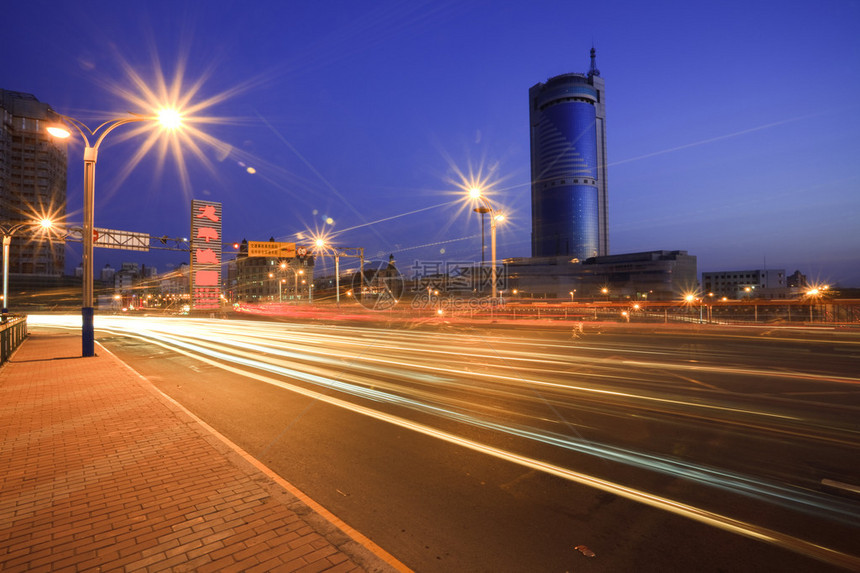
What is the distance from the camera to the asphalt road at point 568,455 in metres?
3.26

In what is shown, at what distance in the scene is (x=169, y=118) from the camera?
1309 centimetres

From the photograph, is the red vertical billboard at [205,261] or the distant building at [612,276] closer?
the red vertical billboard at [205,261]

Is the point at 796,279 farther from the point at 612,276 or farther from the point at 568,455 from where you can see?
the point at 568,455

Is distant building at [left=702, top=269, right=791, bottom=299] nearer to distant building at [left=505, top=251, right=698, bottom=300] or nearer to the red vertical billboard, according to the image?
distant building at [left=505, top=251, right=698, bottom=300]

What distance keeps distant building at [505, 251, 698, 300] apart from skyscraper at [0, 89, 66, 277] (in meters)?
124

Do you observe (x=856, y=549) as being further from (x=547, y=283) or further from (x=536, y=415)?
(x=547, y=283)

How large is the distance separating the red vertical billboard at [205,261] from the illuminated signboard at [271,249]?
1277cm

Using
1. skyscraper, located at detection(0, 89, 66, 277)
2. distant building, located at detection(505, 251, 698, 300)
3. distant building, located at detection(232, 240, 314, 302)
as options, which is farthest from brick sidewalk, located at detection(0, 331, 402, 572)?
distant building, located at detection(232, 240, 314, 302)

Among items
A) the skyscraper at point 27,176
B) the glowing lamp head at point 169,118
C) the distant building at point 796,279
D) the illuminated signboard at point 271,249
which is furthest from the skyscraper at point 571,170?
the glowing lamp head at point 169,118

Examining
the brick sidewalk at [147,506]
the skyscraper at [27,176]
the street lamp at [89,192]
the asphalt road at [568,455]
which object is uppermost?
the skyscraper at [27,176]

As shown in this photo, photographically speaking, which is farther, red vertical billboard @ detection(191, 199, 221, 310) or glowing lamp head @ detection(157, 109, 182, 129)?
red vertical billboard @ detection(191, 199, 221, 310)

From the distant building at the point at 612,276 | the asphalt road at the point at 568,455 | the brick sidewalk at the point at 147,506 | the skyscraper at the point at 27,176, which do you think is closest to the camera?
the brick sidewalk at the point at 147,506

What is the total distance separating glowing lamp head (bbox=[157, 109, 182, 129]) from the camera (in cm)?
1295

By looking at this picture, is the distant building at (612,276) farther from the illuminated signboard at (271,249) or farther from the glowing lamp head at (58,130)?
the glowing lamp head at (58,130)
